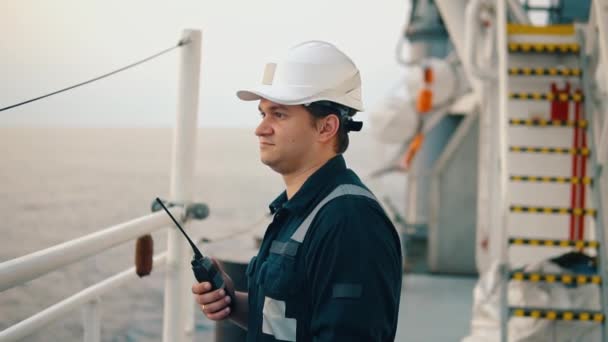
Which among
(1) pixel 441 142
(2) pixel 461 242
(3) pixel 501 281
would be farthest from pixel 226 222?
(3) pixel 501 281

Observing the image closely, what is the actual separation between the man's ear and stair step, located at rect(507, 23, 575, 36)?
11.6 ft

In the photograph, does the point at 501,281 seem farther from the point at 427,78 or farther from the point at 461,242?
the point at 427,78

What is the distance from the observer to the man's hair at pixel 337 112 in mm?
1733

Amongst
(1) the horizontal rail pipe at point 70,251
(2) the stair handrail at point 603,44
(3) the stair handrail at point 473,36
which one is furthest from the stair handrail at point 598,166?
(1) the horizontal rail pipe at point 70,251

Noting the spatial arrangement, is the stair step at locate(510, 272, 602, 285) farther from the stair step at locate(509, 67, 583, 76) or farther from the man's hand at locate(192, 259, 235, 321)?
the man's hand at locate(192, 259, 235, 321)

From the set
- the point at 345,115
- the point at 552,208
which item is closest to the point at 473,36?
the point at 552,208

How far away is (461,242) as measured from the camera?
24.3 ft

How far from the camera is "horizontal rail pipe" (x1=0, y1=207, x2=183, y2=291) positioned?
1.62 metres

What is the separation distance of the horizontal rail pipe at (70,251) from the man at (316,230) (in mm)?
365

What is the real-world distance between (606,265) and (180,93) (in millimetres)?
2434

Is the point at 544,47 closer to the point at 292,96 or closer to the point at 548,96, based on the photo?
the point at 548,96

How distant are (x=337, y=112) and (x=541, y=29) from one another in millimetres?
3587

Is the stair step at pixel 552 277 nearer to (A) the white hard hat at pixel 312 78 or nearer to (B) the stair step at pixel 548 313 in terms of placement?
(B) the stair step at pixel 548 313

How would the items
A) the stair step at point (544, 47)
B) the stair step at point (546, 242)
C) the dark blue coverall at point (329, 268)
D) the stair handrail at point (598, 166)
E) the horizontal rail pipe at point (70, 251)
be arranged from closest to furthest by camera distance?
1. the dark blue coverall at point (329, 268)
2. the horizontal rail pipe at point (70, 251)
3. the stair handrail at point (598, 166)
4. the stair step at point (546, 242)
5. the stair step at point (544, 47)
